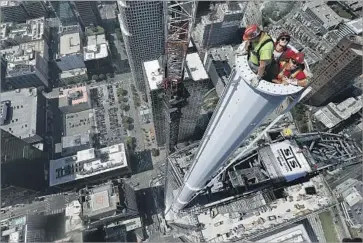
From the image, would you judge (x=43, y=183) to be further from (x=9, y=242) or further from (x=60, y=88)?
(x=60, y=88)

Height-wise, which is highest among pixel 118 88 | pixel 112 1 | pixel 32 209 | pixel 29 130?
pixel 112 1

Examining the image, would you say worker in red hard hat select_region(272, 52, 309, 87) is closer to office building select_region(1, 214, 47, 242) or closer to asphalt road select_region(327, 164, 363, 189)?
asphalt road select_region(327, 164, 363, 189)

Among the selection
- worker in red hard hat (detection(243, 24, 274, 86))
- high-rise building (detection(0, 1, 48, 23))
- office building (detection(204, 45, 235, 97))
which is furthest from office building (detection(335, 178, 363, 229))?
high-rise building (detection(0, 1, 48, 23))

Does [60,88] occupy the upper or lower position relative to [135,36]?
upper

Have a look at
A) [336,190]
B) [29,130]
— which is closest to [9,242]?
[29,130]

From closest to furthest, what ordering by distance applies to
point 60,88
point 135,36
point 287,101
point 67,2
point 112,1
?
point 287,101
point 135,36
point 60,88
point 67,2
point 112,1

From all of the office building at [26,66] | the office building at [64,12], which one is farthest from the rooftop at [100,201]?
the office building at [64,12]

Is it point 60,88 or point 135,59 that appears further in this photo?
point 60,88
